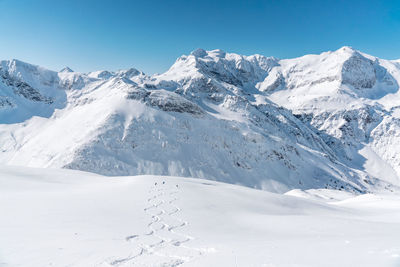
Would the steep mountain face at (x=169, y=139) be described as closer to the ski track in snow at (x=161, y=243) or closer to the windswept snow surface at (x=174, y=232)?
the windswept snow surface at (x=174, y=232)

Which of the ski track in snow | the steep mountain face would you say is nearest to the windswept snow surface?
the ski track in snow

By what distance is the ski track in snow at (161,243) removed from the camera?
7855 millimetres

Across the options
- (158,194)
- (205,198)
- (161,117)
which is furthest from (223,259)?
(161,117)

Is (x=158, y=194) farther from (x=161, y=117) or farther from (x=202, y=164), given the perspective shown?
(x=161, y=117)

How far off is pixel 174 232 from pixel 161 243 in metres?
1.69

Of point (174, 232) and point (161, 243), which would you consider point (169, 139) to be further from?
point (161, 243)

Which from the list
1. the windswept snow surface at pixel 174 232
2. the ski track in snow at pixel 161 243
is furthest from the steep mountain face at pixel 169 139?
the ski track in snow at pixel 161 243

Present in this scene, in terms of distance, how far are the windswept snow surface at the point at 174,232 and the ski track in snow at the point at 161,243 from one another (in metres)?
0.03

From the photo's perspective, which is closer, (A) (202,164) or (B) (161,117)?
(A) (202,164)

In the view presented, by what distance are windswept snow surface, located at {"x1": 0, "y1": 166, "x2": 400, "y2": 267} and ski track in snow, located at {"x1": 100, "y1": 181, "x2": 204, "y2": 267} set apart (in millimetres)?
28

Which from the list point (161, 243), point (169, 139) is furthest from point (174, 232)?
point (169, 139)

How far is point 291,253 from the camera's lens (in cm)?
796

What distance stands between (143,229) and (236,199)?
9967 mm

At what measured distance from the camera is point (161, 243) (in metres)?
9.72
